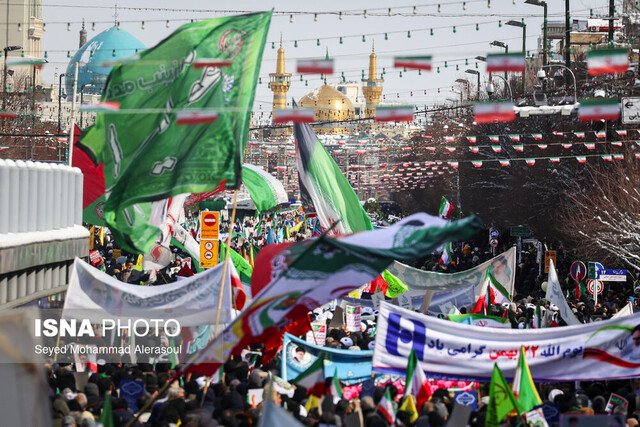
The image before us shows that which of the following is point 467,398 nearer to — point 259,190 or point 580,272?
point 580,272

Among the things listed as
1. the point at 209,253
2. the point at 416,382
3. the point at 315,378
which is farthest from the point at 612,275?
the point at 315,378

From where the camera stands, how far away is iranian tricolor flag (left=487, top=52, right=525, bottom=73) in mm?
18062

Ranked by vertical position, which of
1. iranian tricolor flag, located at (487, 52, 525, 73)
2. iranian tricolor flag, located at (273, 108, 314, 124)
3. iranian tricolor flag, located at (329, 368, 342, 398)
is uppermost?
iranian tricolor flag, located at (487, 52, 525, 73)

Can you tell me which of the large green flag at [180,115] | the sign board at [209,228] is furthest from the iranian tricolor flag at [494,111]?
the large green flag at [180,115]

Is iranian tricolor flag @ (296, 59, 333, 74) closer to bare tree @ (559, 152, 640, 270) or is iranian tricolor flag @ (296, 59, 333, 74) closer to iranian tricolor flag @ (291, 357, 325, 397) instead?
iranian tricolor flag @ (291, 357, 325, 397)

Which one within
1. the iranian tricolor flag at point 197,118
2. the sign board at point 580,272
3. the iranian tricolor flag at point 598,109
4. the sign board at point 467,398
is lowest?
the sign board at point 467,398

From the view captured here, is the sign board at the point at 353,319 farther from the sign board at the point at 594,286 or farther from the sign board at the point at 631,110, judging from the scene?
the sign board at the point at 631,110

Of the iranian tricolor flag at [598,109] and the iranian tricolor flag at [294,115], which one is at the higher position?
the iranian tricolor flag at [598,109]

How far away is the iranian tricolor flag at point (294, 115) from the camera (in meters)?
18.6

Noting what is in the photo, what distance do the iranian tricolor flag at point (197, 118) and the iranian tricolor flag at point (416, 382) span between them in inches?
126

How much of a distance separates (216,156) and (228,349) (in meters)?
3.95

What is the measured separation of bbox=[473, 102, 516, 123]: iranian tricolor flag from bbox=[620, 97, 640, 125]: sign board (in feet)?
8.59

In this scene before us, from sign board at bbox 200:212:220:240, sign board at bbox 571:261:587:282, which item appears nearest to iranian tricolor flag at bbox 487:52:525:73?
sign board at bbox 571:261:587:282

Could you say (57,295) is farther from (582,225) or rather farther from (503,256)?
(582,225)
